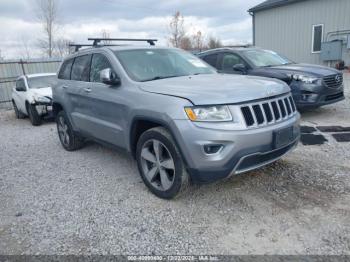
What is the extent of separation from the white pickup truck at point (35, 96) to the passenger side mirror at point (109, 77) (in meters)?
4.97

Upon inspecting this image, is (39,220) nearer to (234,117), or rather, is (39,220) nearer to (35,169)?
(35,169)

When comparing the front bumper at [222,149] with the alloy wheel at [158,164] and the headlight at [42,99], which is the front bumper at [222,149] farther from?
the headlight at [42,99]

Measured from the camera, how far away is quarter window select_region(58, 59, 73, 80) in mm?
5312

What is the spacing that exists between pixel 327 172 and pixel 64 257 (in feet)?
10.7

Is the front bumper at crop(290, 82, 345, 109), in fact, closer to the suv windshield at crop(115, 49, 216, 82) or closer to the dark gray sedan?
the dark gray sedan

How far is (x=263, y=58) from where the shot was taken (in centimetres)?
748

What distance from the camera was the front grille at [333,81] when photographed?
21.2 feet

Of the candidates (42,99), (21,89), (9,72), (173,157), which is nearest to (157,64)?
(173,157)

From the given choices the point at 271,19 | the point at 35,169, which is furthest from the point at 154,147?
the point at 271,19

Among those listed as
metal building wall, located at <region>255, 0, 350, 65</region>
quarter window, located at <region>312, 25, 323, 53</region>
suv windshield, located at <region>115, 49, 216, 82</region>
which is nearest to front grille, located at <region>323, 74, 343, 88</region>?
suv windshield, located at <region>115, 49, 216, 82</region>

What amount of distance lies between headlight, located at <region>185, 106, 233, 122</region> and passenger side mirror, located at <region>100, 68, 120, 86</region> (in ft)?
4.22

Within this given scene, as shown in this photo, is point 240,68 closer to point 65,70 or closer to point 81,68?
point 81,68

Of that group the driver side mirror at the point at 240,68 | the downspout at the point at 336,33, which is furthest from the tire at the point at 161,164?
the downspout at the point at 336,33

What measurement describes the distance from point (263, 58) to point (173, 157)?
5288 millimetres
